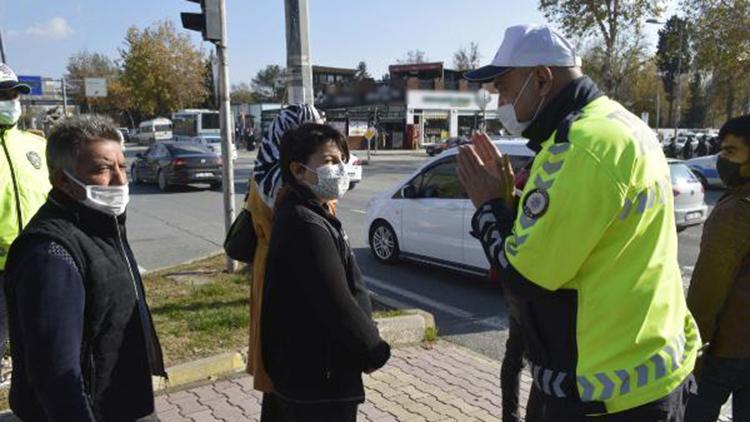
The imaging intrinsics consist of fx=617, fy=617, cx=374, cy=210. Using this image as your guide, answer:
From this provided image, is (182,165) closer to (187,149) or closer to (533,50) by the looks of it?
(187,149)

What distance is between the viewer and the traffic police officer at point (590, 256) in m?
1.65

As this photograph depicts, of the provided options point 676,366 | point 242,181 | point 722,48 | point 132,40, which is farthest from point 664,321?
point 132,40

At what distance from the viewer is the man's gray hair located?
196 centimetres

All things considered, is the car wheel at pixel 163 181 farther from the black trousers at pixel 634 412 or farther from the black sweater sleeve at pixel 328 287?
the black trousers at pixel 634 412

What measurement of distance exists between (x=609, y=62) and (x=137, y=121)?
6163 cm

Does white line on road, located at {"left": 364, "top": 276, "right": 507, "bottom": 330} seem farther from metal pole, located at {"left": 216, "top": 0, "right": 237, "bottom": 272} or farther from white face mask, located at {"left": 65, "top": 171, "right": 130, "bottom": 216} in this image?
white face mask, located at {"left": 65, "top": 171, "right": 130, "bottom": 216}

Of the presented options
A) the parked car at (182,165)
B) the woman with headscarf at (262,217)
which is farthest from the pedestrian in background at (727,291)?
the parked car at (182,165)

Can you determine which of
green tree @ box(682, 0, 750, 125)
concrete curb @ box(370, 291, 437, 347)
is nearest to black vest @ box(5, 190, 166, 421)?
concrete curb @ box(370, 291, 437, 347)

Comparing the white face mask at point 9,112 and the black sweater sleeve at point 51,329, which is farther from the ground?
the white face mask at point 9,112

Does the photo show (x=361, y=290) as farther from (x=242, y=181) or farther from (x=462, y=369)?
(x=242, y=181)

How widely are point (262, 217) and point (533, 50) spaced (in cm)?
154

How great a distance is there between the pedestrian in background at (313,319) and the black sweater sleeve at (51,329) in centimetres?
73

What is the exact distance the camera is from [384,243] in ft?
29.3

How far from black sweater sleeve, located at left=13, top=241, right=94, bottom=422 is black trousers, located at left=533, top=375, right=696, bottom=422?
53.6 inches
